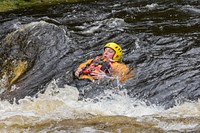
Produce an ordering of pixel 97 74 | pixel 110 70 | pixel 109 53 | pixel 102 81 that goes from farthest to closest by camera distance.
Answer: pixel 109 53
pixel 110 70
pixel 97 74
pixel 102 81

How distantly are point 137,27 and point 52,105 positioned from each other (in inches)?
271

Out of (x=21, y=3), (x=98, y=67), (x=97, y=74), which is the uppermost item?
(x=21, y=3)

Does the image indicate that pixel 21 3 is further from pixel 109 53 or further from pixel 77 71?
pixel 77 71

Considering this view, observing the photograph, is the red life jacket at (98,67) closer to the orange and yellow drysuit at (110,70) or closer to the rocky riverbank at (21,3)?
the orange and yellow drysuit at (110,70)

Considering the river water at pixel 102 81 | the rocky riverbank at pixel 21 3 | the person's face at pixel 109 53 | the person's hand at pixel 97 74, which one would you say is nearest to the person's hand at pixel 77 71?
the river water at pixel 102 81

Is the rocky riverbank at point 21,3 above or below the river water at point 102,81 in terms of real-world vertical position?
above

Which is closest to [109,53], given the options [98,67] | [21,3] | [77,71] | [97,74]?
[98,67]

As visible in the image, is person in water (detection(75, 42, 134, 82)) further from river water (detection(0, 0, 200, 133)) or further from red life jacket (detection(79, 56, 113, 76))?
river water (detection(0, 0, 200, 133))

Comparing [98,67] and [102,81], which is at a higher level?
[98,67]

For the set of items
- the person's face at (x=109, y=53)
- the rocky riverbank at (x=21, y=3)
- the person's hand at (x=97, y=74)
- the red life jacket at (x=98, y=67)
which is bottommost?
the person's hand at (x=97, y=74)

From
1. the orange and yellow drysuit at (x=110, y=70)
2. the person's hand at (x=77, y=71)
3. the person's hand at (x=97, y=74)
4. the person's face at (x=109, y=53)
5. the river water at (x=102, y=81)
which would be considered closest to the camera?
the river water at (x=102, y=81)

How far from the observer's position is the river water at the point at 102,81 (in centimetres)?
607

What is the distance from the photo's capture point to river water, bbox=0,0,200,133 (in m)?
6.07

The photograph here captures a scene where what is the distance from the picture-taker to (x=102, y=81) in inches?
349
